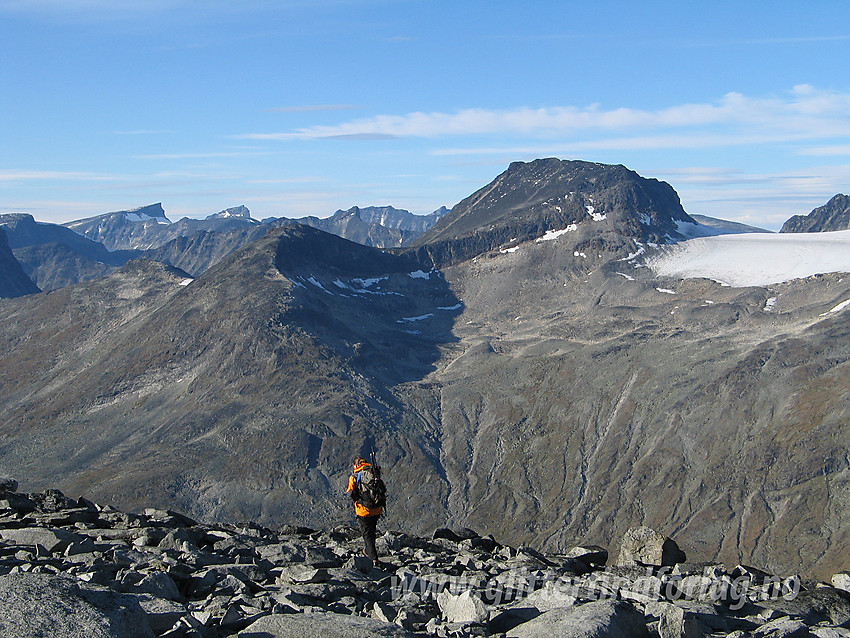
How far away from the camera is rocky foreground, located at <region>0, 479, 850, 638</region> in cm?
1223

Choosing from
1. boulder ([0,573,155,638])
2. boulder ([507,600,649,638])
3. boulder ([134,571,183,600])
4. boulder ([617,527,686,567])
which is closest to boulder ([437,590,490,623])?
boulder ([507,600,649,638])

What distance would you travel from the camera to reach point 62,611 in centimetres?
1128

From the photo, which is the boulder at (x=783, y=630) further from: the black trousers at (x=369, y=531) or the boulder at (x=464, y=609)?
the black trousers at (x=369, y=531)

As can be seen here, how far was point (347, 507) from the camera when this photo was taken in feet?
467

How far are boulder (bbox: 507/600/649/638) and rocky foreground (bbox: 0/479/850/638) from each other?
0.03 meters

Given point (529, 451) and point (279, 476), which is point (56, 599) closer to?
point (279, 476)

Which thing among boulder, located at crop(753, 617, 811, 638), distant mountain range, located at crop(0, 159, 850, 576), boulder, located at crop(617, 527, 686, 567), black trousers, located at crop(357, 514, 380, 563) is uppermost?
boulder, located at crop(753, 617, 811, 638)

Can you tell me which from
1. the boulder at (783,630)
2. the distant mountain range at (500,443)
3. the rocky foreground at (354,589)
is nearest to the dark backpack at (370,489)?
the rocky foreground at (354,589)

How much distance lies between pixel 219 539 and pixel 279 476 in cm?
13238

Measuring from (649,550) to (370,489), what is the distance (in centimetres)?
883

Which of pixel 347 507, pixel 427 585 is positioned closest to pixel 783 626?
pixel 427 585

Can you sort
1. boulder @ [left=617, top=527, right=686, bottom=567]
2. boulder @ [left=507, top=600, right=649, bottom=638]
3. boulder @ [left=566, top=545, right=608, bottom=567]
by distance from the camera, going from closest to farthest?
boulder @ [left=507, top=600, right=649, bottom=638] < boulder @ [left=617, top=527, right=686, bottom=567] < boulder @ [left=566, top=545, right=608, bottom=567]

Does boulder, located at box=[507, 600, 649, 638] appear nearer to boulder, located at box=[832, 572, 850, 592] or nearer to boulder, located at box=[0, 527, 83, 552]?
boulder, located at box=[832, 572, 850, 592]

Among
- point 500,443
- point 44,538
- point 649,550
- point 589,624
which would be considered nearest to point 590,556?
point 649,550
